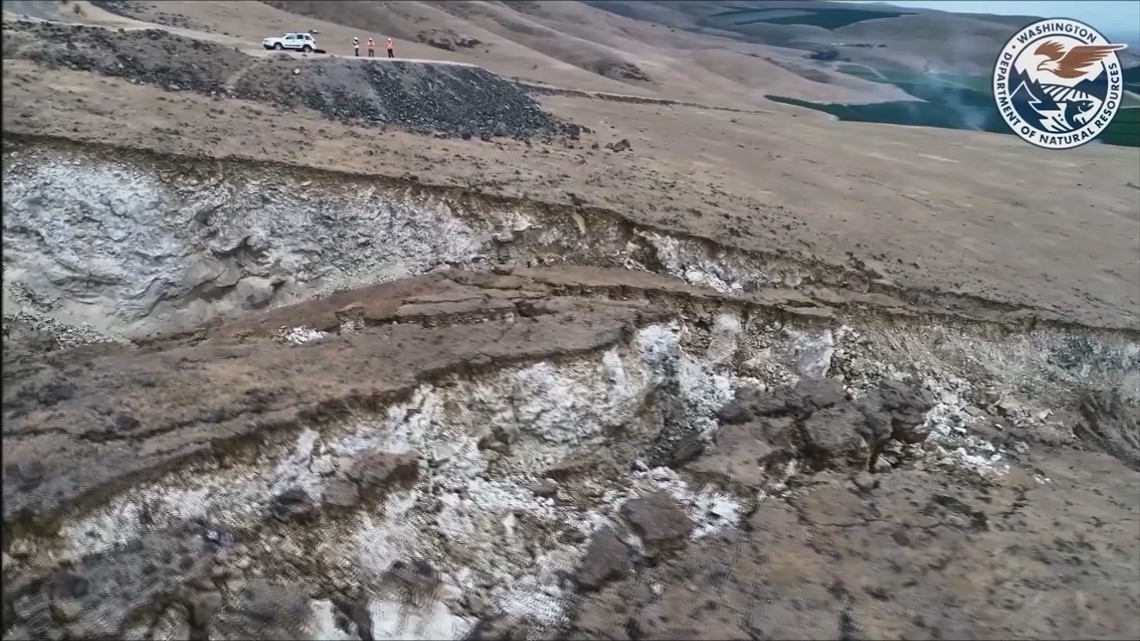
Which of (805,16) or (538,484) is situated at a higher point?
(805,16)

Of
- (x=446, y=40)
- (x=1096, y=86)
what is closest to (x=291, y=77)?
(x=1096, y=86)

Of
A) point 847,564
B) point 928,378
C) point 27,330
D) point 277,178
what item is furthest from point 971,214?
point 27,330

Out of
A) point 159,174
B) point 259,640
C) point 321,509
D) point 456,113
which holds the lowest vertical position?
point 259,640

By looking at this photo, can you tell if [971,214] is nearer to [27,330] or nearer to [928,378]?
[928,378]

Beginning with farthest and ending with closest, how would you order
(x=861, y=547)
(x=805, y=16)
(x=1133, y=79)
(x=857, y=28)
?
(x=805, y=16) → (x=857, y=28) → (x=1133, y=79) → (x=861, y=547)

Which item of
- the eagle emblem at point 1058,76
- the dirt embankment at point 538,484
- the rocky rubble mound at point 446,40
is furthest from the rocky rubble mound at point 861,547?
the rocky rubble mound at point 446,40

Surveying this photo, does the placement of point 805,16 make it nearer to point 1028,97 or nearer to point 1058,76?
point 1028,97

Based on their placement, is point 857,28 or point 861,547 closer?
point 861,547
